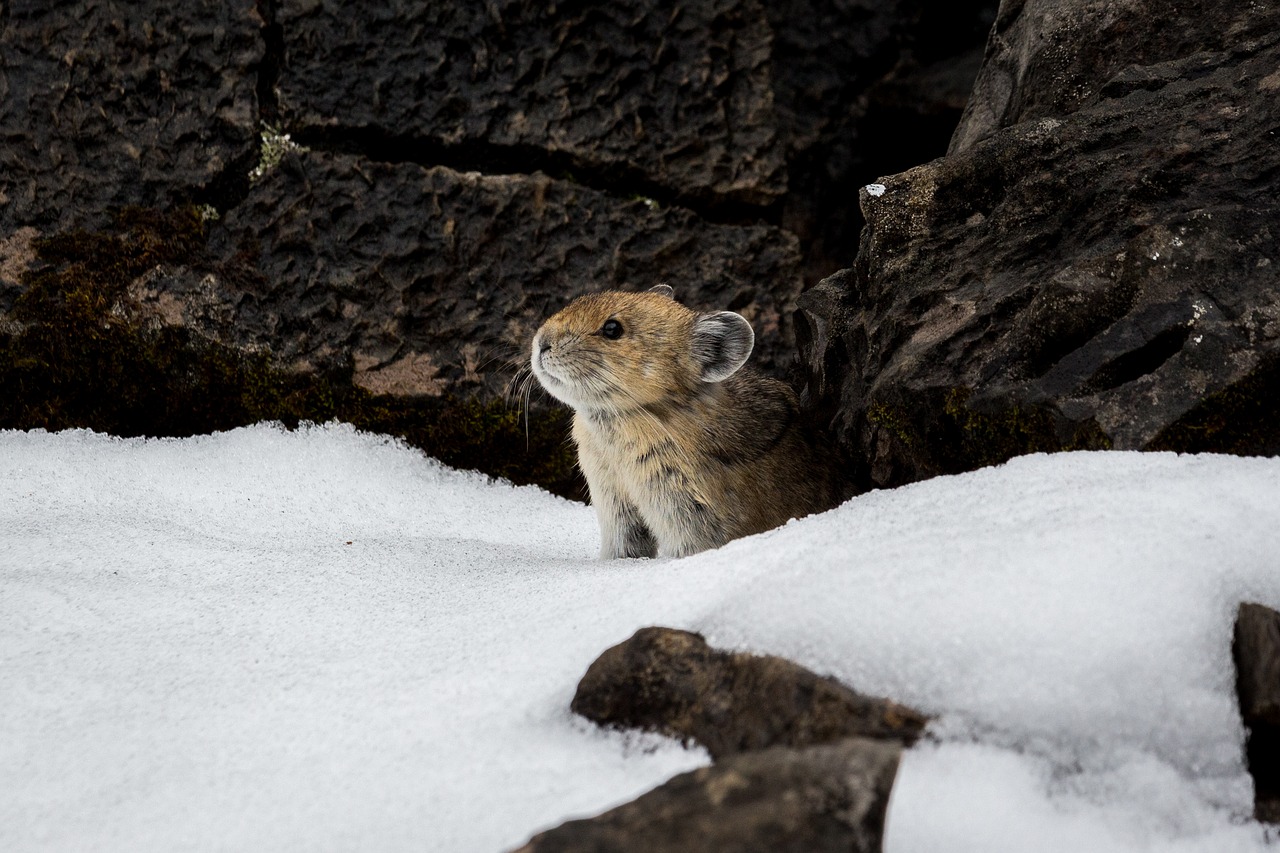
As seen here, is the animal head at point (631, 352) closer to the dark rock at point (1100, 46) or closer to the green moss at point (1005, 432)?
the green moss at point (1005, 432)

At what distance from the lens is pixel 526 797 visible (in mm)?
2416

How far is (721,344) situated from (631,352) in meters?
0.43

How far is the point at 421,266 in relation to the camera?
634cm

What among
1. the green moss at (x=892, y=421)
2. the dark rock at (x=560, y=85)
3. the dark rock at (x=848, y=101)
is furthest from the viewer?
the dark rock at (x=848, y=101)

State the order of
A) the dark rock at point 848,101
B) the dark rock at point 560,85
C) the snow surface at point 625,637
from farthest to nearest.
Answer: the dark rock at point 848,101
the dark rock at point 560,85
the snow surface at point 625,637

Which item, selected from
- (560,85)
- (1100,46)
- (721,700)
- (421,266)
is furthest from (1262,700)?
(560,85)

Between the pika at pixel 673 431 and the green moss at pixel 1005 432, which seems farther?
the pika at pixel 673 431

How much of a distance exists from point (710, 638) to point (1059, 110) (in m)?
3.35

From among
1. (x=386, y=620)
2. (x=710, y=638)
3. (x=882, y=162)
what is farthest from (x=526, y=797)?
(x=882, y=162)

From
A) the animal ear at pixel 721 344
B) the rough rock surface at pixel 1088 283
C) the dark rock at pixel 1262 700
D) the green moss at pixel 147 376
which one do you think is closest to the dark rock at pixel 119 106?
the green moss at pixel 147 376

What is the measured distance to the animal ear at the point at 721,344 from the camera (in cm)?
497

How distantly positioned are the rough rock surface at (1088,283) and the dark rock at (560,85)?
2.27 metres

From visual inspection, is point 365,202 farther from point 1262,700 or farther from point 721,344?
point 1262,700

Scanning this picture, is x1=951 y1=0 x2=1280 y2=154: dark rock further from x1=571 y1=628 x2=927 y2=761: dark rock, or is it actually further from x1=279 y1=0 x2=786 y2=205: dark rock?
x1=571 y1=628 x2=927 y2=761: dark rock
